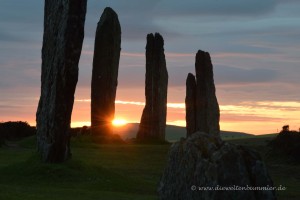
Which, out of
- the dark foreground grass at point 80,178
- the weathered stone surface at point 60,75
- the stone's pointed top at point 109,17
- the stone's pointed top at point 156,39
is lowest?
the dark foreground grass at point 80,178

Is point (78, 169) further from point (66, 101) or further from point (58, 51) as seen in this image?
point (58, 51)

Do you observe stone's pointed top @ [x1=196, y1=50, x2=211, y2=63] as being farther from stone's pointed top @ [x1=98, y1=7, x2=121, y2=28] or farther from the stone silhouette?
stone's pointed top @ [x1=98, y1=7, x2=121, y2=28]

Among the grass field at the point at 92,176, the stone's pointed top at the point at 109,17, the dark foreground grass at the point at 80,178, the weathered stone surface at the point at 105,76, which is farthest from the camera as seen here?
the stone's pointed top at the point at 109,17

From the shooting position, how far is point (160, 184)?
1174 cm

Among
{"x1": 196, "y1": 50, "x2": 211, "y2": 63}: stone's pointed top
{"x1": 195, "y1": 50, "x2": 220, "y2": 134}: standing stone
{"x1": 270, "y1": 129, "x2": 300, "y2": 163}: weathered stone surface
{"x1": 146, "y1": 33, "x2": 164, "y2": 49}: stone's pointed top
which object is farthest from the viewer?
{"x1": 146, "y1": 33, "x2": 164, "y2": 49}: stone's pointed top

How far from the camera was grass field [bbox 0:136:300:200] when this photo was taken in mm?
15148

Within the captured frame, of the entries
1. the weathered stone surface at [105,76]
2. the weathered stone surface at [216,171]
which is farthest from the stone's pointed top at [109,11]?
the weathered stone surface at [216,171]

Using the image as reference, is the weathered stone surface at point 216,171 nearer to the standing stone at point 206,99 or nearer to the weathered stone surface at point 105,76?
the weathered stone surface at point 105,76

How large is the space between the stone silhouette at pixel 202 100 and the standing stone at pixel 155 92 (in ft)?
7.10

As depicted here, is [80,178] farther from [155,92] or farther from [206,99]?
[155,92]

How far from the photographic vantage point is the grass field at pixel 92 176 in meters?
15.1

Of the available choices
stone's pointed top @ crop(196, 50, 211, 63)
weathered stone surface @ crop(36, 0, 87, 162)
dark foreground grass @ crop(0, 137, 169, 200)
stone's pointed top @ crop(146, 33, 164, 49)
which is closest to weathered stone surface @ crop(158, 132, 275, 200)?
dark foreground grass @ crop(0, 137, 169, 200)

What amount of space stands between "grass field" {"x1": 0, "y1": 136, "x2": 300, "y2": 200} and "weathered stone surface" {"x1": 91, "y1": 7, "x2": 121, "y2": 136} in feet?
21.8

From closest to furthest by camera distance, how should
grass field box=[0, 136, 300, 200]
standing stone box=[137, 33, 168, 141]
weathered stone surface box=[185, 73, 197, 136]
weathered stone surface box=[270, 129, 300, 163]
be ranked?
grass field box=[0, 136, 300, 200] → weathered stone surface box=[270, 129, 300, 163] → weathered stone surface box=[185, 73, 197, 136] → standing stone box=[137, 33, 168, 141]
